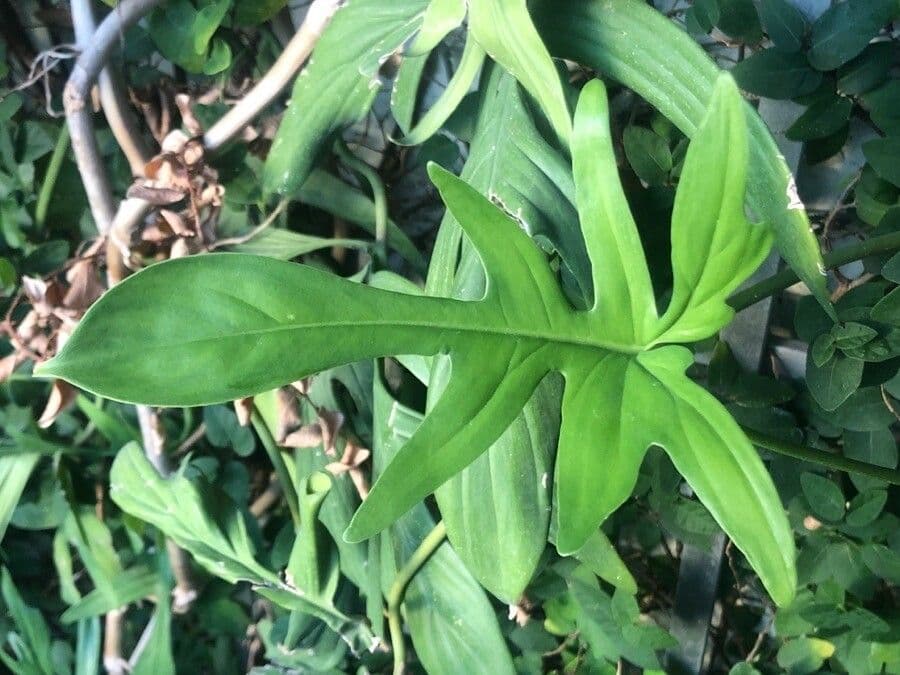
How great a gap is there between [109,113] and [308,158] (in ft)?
0.83

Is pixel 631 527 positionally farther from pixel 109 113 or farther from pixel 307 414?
pixel 109 113

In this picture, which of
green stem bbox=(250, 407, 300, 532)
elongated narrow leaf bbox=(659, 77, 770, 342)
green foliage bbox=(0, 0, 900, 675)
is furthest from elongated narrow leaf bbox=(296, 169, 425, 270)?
elongated narrow leaf bbox=(659, 77, 770, 342)

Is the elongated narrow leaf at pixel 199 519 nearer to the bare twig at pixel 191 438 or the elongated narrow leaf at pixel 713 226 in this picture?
the bare twig at pixel 191 438

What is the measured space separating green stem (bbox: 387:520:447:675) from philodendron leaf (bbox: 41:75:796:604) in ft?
0.87

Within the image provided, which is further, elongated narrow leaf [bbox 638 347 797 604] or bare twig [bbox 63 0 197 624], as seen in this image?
bare twig [bbox 63 0 197 624]

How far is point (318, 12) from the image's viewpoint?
611mm

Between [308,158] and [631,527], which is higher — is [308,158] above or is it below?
above

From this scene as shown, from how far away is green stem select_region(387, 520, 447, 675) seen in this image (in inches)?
24.4

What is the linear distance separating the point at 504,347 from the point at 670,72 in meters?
0.23

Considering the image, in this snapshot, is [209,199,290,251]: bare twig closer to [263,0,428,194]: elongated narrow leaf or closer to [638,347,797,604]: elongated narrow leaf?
[263,0,428,194]: elongated narrow leaf

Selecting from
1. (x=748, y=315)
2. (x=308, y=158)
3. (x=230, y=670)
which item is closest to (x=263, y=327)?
(x=308, y=158)

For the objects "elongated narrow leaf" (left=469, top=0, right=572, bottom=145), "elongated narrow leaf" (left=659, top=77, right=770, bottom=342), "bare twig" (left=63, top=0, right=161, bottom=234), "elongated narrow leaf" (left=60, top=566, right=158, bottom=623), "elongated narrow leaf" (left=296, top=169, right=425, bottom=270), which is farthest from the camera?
"elongated narrow leaf" (left=60, top=566, right=158, bottom=623)

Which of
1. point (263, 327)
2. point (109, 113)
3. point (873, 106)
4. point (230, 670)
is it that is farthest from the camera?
point (230, 670)

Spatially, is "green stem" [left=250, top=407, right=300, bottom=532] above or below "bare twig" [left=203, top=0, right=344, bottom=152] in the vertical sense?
below
